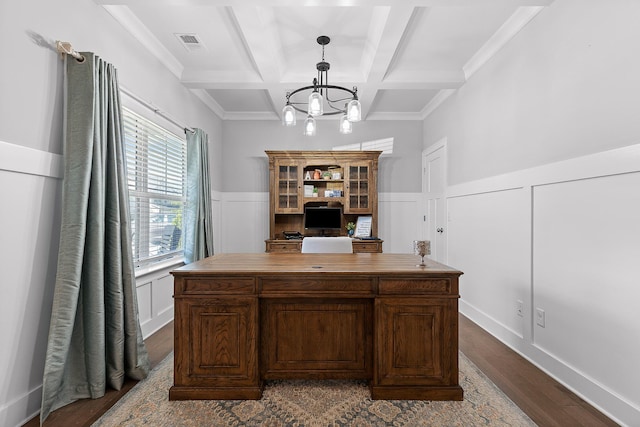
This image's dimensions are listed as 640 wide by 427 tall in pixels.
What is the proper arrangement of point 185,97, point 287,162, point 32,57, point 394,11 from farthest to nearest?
1. point 287,162
2. point 185,97
3. point 394,11
4. point 32,57

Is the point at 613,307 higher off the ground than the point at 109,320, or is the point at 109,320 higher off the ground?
the point at 613,307

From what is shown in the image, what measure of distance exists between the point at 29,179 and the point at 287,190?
317 centimetres

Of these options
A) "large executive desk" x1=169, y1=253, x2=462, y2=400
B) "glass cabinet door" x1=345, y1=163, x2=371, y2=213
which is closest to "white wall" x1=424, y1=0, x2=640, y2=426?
"large executive desk" x1=169, y1=253, x2=462, y2=400

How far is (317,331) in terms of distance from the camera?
2.09 meters

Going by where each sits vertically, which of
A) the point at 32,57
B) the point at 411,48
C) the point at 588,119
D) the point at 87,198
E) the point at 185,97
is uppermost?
the point at 411,48

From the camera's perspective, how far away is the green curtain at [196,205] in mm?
3635

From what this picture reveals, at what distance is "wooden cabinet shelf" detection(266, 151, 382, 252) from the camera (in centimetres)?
470

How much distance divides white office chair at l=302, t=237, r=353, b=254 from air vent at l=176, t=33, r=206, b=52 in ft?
6.80

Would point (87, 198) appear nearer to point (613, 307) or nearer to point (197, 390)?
point (197, 390)

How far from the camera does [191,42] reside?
2.98 meters

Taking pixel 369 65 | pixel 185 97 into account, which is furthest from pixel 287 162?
pixel 369 65

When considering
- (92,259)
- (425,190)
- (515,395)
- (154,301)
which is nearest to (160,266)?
(154,301)

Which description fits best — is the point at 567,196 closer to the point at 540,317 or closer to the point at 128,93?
the point at 540,317

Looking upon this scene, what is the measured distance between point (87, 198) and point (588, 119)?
305 cm
